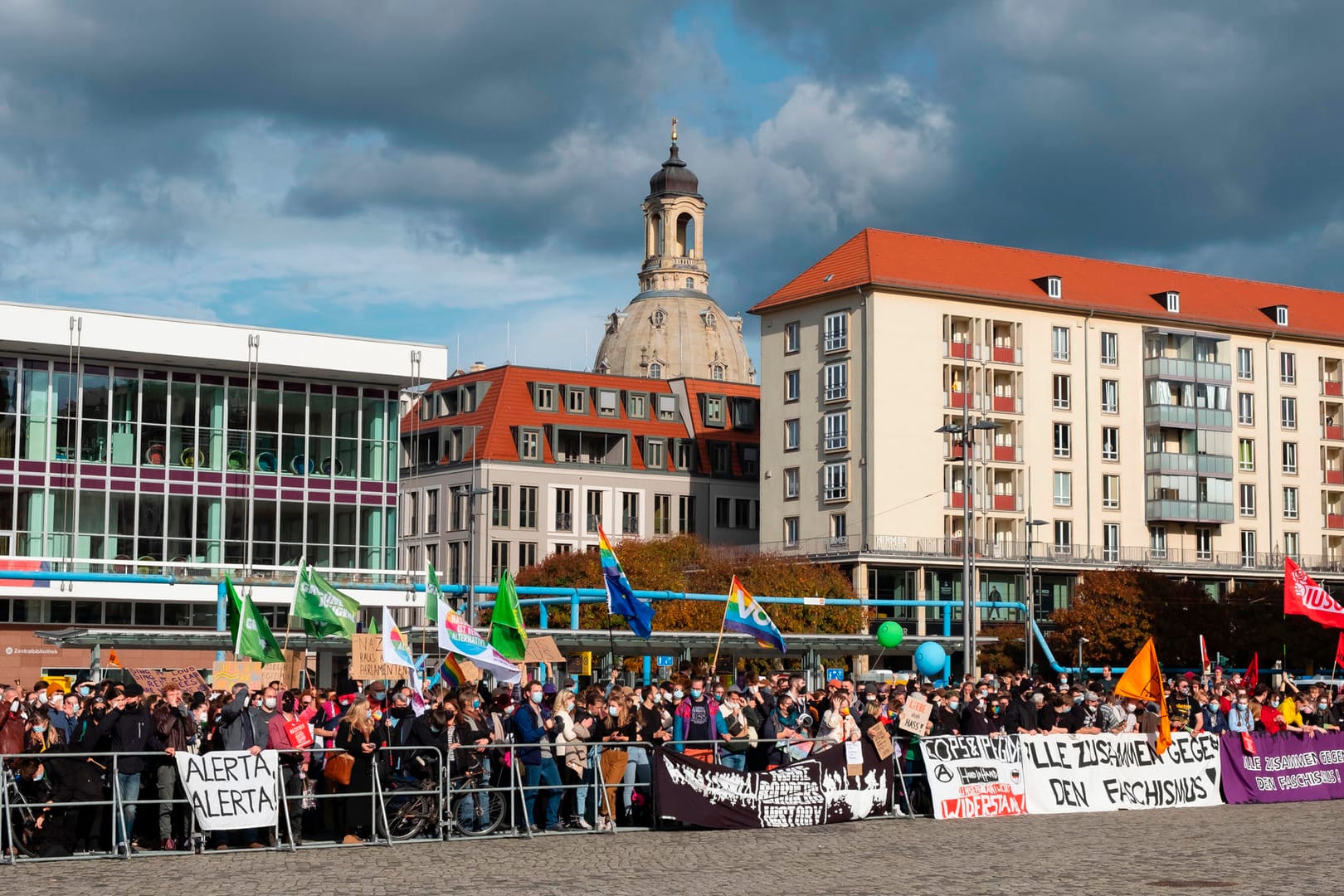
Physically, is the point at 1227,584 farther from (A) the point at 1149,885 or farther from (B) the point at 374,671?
(A) the point at 1149,885

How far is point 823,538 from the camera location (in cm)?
8694

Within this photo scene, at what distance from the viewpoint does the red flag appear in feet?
121

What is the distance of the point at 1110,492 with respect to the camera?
89875 millimetres

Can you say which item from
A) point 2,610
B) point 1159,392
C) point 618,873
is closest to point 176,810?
point 618,873

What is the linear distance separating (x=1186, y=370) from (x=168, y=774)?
3089 inches

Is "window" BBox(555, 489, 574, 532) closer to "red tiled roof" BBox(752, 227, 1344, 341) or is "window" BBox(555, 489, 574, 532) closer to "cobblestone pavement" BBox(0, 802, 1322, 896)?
"red tiled roof" BBox(752, 227, 1344, 341)

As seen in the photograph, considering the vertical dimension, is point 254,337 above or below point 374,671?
above

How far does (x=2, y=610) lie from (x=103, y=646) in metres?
4.56

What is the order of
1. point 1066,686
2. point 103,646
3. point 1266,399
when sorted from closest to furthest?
point 1066,686 < point 103,646 < point 1266,399

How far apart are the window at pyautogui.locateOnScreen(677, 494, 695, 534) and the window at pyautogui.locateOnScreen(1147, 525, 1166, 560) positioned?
79.9ft

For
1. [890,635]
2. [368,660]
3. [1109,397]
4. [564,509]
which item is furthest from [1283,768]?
[564,509]

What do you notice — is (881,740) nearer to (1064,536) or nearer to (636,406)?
(1064,536)

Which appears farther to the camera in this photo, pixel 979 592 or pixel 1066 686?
pixel 979 592

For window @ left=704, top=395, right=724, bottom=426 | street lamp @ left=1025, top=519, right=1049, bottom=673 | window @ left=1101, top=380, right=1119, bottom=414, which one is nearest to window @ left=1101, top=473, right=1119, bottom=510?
window @ left=1101, top=380, right=1119, bottom=414
